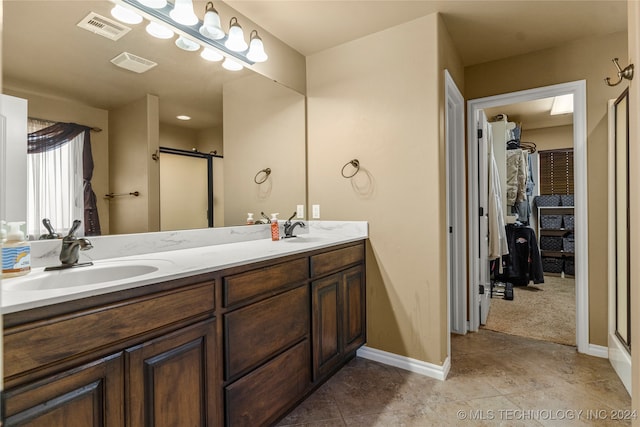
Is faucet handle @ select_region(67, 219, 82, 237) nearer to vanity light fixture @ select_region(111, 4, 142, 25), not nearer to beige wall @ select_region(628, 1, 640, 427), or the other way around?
vanity light fixture @ select_region(111, 4, 142, 25)

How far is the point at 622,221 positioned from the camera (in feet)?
7.07

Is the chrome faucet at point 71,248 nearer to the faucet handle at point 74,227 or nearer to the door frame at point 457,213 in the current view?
the faucet handle at point 74,227

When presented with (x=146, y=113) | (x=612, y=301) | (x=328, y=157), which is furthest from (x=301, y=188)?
(x=612, y=301)

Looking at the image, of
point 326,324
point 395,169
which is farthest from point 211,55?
point 326,324

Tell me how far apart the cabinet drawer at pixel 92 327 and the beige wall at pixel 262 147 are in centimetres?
107

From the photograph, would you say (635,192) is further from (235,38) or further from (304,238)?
(235,38)

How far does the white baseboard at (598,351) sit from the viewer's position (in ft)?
7.92

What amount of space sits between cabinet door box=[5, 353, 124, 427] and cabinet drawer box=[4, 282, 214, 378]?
5 centimetres

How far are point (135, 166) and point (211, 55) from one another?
865 millimetres

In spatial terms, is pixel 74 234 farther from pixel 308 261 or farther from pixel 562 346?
pixel 562 346

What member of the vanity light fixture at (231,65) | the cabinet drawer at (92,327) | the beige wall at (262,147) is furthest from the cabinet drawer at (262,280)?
the vanity light fixture at (231,65)

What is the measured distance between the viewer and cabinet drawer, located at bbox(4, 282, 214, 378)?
851 millimetres

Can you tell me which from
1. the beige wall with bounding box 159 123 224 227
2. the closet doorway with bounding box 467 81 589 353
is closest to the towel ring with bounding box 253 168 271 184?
the beige wall with bounding box 159 123 224 227

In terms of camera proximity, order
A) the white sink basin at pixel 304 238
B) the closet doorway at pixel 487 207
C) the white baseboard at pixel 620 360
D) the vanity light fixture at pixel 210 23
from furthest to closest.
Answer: the closet doorway at pixel 487 207
the white sink basin at pixel 304 238
the white baseboard at pixel 620 360
the vanity light fixture at pixel 210 23
